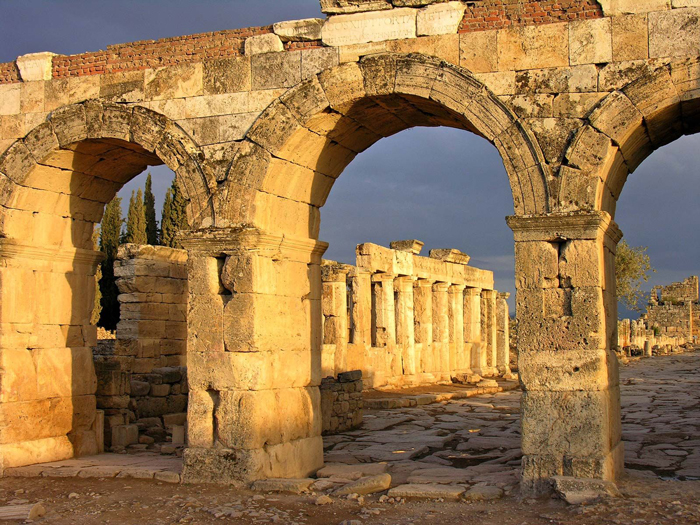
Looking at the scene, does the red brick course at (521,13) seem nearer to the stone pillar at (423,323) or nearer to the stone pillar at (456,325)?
the stone pillar at (423,323)

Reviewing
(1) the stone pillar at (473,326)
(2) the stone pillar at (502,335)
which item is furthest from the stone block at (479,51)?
(2) the stone pillar at (502,335)

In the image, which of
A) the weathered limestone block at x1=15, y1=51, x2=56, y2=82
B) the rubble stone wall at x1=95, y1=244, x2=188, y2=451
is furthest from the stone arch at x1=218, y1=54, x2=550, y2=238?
the rubble stone wall at x1=95, y1=244, x2=188, y2=451

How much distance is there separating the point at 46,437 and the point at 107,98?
408cm

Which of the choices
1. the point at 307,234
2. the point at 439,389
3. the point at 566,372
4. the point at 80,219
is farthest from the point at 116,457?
the point at 439,389

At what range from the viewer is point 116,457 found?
9555 millimetres

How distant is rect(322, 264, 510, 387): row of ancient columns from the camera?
17.0 meters

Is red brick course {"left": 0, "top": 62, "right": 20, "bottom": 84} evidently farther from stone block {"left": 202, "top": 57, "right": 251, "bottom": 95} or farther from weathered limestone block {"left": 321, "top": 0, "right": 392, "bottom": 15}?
weathered limestone block {"left": 321, "top": 0, "right": 392, "bottom": 15}

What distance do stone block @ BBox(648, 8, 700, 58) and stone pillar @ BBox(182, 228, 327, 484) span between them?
4.11 meters

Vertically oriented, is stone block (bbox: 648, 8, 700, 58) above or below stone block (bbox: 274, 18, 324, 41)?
below

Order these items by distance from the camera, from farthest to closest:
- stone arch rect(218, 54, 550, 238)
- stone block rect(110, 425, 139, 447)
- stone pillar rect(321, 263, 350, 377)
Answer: stone pillar rect(321, 263, 350, 377), stone block rect(110, 425, 139, 447), stone arch rect(218, 54, 550, 238)

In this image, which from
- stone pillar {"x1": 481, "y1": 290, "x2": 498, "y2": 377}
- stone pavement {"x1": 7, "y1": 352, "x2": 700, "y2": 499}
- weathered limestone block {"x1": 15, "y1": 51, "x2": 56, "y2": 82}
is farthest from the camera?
stone pillar {"x1": 481, "y1": 290, "x2": 498, "y2": 377}

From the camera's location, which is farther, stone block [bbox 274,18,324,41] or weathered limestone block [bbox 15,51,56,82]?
weathered limestone block [bbox 15,51,56,82]

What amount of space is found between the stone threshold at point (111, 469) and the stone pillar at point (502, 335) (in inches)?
711

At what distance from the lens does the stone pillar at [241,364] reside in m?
7.87
